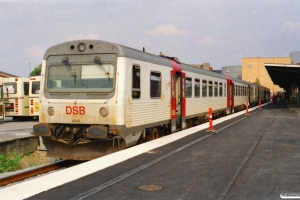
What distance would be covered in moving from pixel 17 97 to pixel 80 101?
14983mm

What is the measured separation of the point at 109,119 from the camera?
940 cm

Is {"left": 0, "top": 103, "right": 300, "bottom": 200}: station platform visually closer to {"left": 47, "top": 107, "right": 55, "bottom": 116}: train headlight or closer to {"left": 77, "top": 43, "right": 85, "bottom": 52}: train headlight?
{"left": 47, "top": 107, "right": 55, "bottom": 116}: train headlight

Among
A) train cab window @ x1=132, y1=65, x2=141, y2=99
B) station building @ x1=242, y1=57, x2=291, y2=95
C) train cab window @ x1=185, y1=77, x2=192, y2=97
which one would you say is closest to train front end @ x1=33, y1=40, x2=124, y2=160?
train cab window @ x1=132, y1=65, x2=141, y2=99

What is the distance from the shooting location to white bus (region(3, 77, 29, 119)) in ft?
75.8

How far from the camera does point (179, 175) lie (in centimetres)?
682

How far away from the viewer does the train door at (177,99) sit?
1355cm

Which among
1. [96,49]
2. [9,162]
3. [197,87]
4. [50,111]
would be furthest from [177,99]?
[9,162]

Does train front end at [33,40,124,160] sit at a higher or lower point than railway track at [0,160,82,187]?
higher

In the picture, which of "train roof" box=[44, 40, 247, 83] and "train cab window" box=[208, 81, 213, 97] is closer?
"train roof" box=[44, 40, 247, 83]

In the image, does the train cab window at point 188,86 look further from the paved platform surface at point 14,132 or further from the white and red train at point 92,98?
the paved platform surface at point 14,132

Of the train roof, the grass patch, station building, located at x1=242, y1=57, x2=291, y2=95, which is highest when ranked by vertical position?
A: station building, located at x1=242, y1=57, x2=291, y2=95

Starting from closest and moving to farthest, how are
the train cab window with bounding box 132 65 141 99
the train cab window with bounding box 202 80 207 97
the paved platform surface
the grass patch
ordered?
the train cab window with bounding box 132 65 141 99
the grass patch
the paved platform surface
the train cab window with bounding box 202 80 207 97

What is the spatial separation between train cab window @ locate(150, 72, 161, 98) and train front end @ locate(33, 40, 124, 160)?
2.14 m

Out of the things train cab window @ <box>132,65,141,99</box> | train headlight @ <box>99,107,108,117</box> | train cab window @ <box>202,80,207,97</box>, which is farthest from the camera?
train cab window @ <box>202,80,207,97</box>
